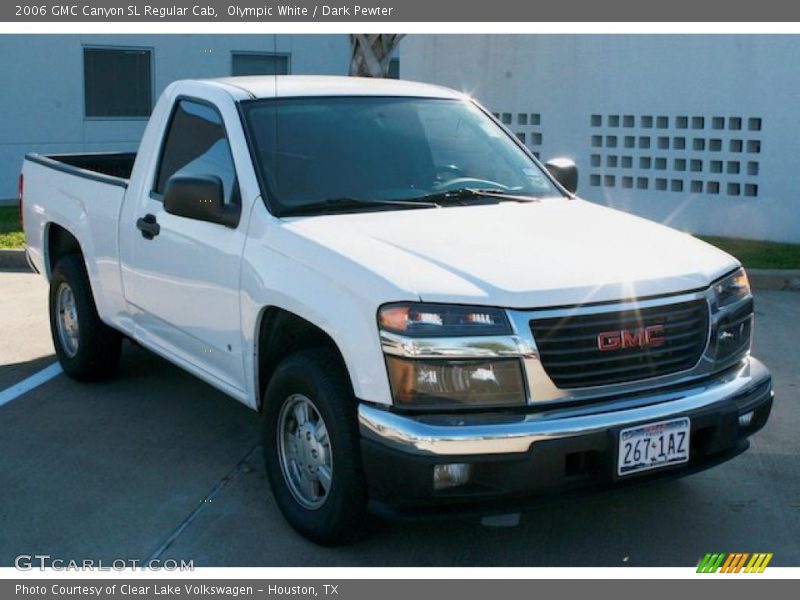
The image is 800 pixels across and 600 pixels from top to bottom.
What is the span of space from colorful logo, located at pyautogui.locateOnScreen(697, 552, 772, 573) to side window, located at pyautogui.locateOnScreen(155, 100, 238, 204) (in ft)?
8.34

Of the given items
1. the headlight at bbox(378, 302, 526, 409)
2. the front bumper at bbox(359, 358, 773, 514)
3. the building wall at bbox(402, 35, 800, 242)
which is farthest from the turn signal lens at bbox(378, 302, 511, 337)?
the building wall at bbox(402, 35, 800, 242)

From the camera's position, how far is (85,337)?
6969mm

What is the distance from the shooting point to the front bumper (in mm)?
4059

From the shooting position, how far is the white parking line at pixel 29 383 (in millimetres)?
6941

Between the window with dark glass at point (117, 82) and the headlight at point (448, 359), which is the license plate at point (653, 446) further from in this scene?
the window with dark glass at point (117, 82)

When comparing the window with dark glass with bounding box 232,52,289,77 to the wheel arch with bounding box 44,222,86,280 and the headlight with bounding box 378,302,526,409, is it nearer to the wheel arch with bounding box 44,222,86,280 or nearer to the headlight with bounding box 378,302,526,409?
the wheel arch with bounding box 44,222,86,280

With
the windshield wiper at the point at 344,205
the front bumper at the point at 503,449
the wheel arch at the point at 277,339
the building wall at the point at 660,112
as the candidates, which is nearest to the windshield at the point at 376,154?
the windshield wiper at the point at 344,205

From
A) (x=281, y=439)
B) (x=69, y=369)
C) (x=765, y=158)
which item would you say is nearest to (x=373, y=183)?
(x=281, y=439)

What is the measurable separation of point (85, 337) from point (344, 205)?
2.50 metres

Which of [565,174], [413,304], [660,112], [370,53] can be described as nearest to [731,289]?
[413,304]

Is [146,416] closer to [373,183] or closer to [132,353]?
[132,353]

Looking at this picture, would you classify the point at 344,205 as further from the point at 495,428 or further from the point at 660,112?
the point at 660,112

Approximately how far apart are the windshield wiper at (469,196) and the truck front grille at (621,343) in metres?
1.29
